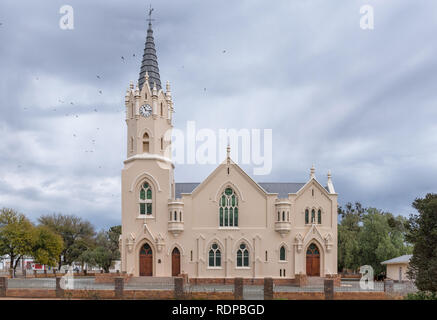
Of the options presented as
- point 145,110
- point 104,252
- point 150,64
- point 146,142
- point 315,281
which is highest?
point 150,64

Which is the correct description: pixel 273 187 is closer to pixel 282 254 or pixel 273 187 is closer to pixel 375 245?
pixel 282 254

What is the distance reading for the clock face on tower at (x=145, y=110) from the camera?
45719 mm

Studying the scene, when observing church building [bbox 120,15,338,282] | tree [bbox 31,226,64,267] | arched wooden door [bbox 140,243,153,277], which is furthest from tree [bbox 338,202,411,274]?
tree [bbox 31,226,64,267]

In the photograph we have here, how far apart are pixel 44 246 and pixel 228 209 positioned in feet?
68.7

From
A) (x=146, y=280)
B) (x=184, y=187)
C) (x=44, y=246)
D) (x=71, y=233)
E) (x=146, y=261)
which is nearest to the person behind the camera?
(x=146, y=280)

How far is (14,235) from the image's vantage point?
157 ft

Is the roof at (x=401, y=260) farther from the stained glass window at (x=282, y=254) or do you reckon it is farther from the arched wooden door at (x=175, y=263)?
the arched wooden door at (x=175, y=263)

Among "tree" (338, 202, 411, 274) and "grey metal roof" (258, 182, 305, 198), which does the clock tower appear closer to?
"grey metal roof" (258, 182, 305, 198)

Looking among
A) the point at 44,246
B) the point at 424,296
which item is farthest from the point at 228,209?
the point at 424,296

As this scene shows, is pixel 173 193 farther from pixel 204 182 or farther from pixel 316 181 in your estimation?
pixel 316 181

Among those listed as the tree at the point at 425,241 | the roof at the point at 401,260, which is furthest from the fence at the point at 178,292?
the roof at the point at 401,260

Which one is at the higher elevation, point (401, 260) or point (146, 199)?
point (146, 199)
